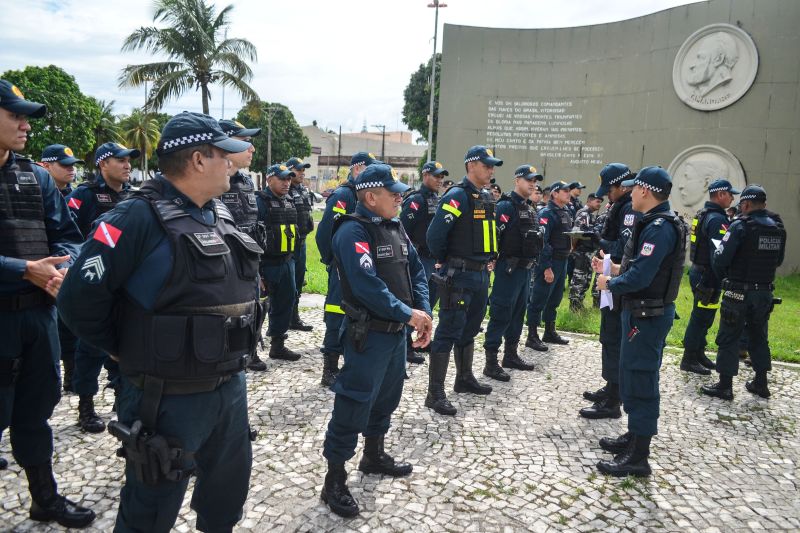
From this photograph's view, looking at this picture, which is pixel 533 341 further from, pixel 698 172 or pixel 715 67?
pixel 715 67

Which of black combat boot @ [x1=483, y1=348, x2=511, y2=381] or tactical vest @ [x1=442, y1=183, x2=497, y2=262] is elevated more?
tactical vest @ [x1=442, y1=183, x2=497, y2=262]

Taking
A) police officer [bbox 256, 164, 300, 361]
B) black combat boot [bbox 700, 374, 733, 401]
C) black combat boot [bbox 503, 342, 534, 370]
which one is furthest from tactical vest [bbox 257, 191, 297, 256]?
black combat boot [bbox 700, 374, 733, 401]

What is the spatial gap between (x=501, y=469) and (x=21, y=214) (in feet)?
12.0

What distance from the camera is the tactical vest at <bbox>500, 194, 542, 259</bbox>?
6230mm

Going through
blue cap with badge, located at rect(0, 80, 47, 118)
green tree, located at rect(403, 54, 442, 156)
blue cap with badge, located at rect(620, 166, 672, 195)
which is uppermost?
green tree, located at rect(403, 54, 442, 156)

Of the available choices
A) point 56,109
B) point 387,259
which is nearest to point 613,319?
point 387,259

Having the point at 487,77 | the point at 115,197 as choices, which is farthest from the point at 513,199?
the point at 487,77

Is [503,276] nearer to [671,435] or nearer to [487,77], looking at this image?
[671,435]

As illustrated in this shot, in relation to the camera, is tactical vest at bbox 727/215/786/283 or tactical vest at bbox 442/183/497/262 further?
tactical vest at bbox 727/215/786/283

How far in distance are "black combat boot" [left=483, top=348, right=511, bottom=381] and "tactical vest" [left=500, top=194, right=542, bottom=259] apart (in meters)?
1.18

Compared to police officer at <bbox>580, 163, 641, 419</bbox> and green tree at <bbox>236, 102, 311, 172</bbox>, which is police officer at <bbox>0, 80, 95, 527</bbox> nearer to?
police officer at <bbox>580, 163, 641, 419</bbox>

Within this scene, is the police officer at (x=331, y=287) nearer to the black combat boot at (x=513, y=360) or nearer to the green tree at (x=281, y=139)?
the black combat boot at (x=513, y=360)

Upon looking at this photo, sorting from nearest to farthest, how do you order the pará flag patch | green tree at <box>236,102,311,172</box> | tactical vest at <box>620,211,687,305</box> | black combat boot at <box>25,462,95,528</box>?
the pará flag patch → black combat boot at <box>25,462,95,528</box> → tactical vest at <box>620,211,687,305</box> → green tree at <box>236,102,311,172</box>

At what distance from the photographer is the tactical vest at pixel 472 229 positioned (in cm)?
535
